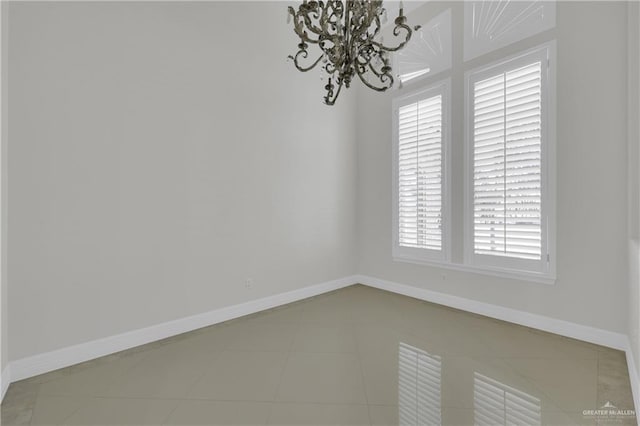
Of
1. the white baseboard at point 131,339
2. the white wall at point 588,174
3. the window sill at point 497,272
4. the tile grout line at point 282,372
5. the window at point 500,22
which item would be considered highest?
the window at point 500,22

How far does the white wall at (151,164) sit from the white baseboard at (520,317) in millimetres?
1413

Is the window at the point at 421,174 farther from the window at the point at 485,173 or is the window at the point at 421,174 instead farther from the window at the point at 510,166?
the window at the point at 510,166

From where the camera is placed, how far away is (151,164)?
292 centimetres

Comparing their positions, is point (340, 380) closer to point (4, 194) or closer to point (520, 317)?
point (520, 317)

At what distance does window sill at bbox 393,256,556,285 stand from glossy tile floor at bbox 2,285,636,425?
1.66ft

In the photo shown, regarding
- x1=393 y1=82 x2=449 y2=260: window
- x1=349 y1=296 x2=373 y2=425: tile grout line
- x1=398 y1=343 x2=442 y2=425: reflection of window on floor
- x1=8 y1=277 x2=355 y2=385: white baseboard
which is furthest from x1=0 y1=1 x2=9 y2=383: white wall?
x1=393 y1=82 x2=449 y2=260: window

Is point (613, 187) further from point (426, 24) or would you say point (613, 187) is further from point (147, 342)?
point (147, 342)

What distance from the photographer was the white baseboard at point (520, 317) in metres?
2.71

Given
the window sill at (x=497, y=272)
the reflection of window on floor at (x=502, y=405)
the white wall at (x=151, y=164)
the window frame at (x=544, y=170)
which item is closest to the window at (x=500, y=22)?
the window frame at (x=544, y=170)

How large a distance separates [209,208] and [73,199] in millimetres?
1132

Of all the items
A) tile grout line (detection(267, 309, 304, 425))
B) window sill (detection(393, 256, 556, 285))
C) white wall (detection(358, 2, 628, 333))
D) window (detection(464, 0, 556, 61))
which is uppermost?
window (detection(464, 0, 556, 61))

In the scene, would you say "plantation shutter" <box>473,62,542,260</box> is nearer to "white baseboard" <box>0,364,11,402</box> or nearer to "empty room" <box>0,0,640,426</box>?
"empty room" <box>0,0,640,426</box>

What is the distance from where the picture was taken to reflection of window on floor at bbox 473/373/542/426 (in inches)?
71.0

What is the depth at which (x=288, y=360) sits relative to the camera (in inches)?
99.9
